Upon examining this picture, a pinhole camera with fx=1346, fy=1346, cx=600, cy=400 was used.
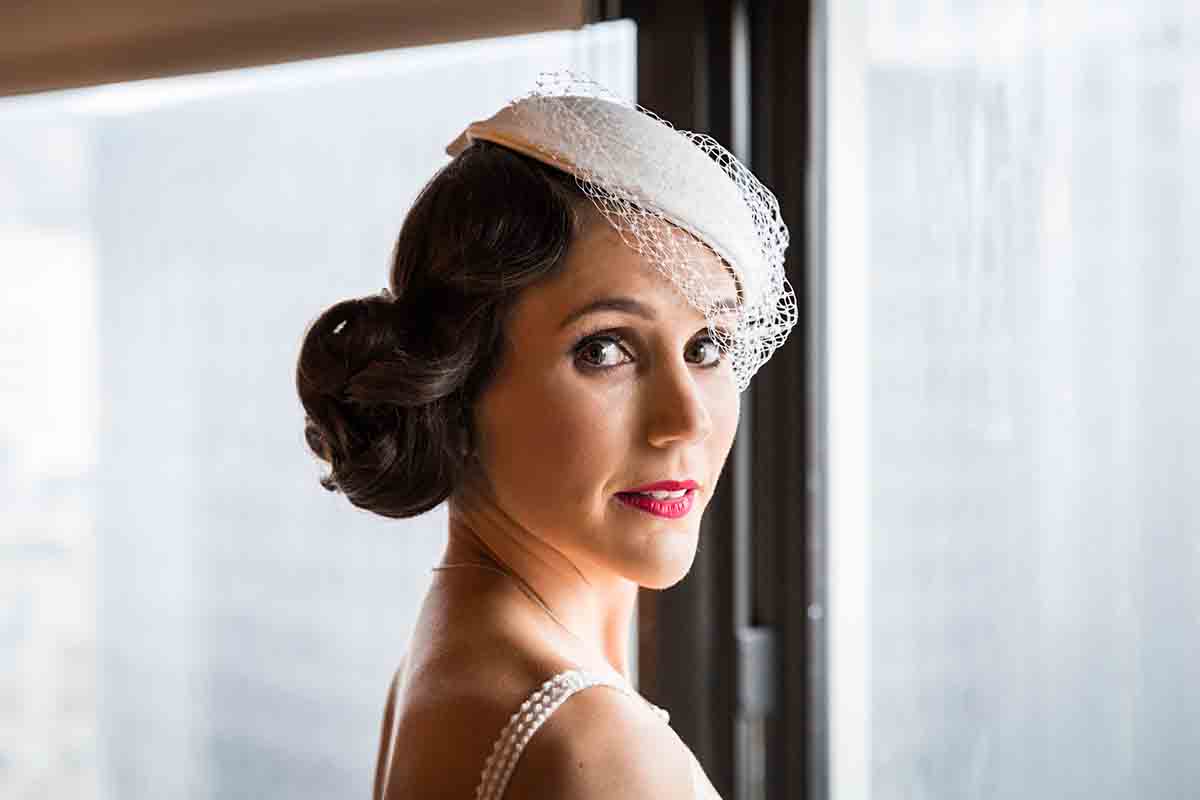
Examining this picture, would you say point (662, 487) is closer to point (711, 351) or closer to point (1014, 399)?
point (711, 351)

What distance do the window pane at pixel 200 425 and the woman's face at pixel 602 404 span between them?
1.15 m

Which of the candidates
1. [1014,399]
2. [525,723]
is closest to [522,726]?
[525,723]

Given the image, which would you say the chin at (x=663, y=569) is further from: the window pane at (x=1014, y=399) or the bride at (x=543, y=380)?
the window pane at (x=1014, y=399)

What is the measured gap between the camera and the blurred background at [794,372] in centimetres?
165

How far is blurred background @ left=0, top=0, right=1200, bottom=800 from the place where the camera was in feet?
5.42

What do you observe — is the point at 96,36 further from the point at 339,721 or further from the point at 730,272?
the point at 730,272

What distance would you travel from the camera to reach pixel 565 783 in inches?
35.5

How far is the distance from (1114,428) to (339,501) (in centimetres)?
138

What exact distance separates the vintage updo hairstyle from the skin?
0.07ft

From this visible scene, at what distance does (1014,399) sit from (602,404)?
34.7 inches

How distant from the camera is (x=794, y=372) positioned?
1.87m

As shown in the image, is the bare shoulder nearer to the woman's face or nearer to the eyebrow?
the woman's face

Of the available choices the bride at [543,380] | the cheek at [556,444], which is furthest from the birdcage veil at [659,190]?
the cheek at [556,444]

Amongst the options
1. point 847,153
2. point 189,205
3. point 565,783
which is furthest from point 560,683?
point 189,205
